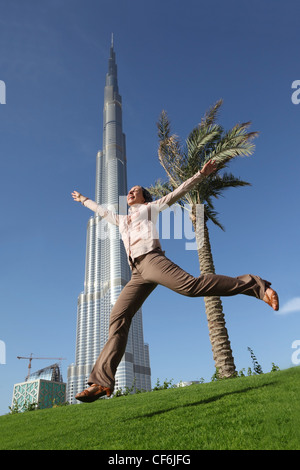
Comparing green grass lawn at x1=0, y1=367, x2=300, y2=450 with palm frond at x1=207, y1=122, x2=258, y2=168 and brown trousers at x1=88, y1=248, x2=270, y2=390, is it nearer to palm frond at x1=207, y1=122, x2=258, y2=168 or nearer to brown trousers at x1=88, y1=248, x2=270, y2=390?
brown trousers at x1=88, y1=248, x2=270, y2=390

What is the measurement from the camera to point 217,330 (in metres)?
11.7

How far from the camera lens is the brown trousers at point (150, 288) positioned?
3969mm

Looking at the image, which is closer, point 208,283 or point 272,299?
point 272,299

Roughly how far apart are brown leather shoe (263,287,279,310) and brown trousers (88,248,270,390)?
2.6 inches

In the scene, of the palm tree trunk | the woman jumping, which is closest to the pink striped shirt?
the woman jumping

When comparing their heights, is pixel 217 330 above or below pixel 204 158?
below

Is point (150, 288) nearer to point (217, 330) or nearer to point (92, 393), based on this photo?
point (92, 393)

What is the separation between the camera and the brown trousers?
13.0 ft

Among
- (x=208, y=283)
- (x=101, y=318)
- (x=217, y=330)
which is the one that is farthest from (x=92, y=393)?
(x=101, y=318)

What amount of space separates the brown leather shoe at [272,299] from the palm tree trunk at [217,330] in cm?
803

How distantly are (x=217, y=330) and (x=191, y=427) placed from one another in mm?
8604

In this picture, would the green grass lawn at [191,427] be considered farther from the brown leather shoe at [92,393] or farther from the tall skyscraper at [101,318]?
the tall skyscraper at [101,318]

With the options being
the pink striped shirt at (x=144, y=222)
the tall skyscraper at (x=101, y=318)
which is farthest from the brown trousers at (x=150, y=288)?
the tall skyscraper at (x=101, y=318)
